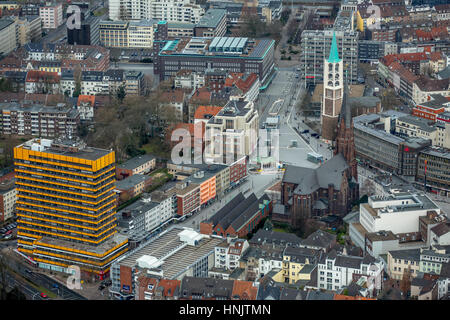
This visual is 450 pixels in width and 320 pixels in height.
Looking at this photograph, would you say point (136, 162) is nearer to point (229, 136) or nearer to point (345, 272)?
point (229, 136)

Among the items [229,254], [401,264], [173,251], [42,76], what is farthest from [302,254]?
[42,76]

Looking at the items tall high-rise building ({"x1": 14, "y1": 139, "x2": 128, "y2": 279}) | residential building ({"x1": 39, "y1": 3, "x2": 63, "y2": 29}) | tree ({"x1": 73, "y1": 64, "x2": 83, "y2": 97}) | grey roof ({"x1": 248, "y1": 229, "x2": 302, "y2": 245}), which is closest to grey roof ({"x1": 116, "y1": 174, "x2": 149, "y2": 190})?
tall high-rise building ({"x1": 14, "y1": 139, "x2": 128, "y2": 279})

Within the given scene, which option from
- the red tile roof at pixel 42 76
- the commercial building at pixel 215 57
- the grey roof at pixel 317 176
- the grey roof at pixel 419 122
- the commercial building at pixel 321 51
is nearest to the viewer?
the grey roof at pixel 317 176

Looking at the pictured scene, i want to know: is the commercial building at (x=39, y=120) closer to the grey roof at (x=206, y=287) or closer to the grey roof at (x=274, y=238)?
the grey roof at (x=274, y=238)

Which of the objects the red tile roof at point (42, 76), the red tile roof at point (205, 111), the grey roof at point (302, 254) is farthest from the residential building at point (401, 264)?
the red tile roof at point (42, 76)

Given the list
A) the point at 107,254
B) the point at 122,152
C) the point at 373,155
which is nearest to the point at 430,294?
the point at 107,254

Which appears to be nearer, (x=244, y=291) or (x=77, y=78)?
(x=244, y=291)
